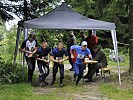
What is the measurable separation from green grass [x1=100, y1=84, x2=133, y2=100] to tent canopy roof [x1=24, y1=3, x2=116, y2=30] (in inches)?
80.1

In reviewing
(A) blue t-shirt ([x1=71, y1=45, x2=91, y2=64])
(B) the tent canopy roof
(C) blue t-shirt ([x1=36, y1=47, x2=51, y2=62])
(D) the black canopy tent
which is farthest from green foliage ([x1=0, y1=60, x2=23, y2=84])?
(A) blue t-shirt ([x1=71, y1=45, x2=91, y2=64])

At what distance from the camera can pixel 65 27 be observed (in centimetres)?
1254

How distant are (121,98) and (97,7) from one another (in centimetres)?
547

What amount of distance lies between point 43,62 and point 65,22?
5.34 ft

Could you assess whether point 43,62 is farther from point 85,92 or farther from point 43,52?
point 85,92

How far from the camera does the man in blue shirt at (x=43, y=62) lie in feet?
40.3

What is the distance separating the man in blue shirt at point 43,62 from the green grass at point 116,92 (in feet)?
6.18

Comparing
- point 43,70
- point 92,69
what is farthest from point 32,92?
point 92,69

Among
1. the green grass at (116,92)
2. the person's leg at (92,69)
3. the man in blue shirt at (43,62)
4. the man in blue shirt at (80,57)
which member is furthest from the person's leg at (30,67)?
the green grass at (116,92)

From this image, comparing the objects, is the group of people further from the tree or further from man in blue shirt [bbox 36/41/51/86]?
the tree

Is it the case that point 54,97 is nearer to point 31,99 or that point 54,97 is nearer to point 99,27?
point 31,99

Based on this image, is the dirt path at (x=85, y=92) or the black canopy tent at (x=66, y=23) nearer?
the dirt path at (x=85, y=92)

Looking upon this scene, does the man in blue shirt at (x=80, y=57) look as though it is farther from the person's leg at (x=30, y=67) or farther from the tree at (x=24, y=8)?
the tree at (x=24, y=8)

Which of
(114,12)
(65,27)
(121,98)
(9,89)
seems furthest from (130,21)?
(9,89)
